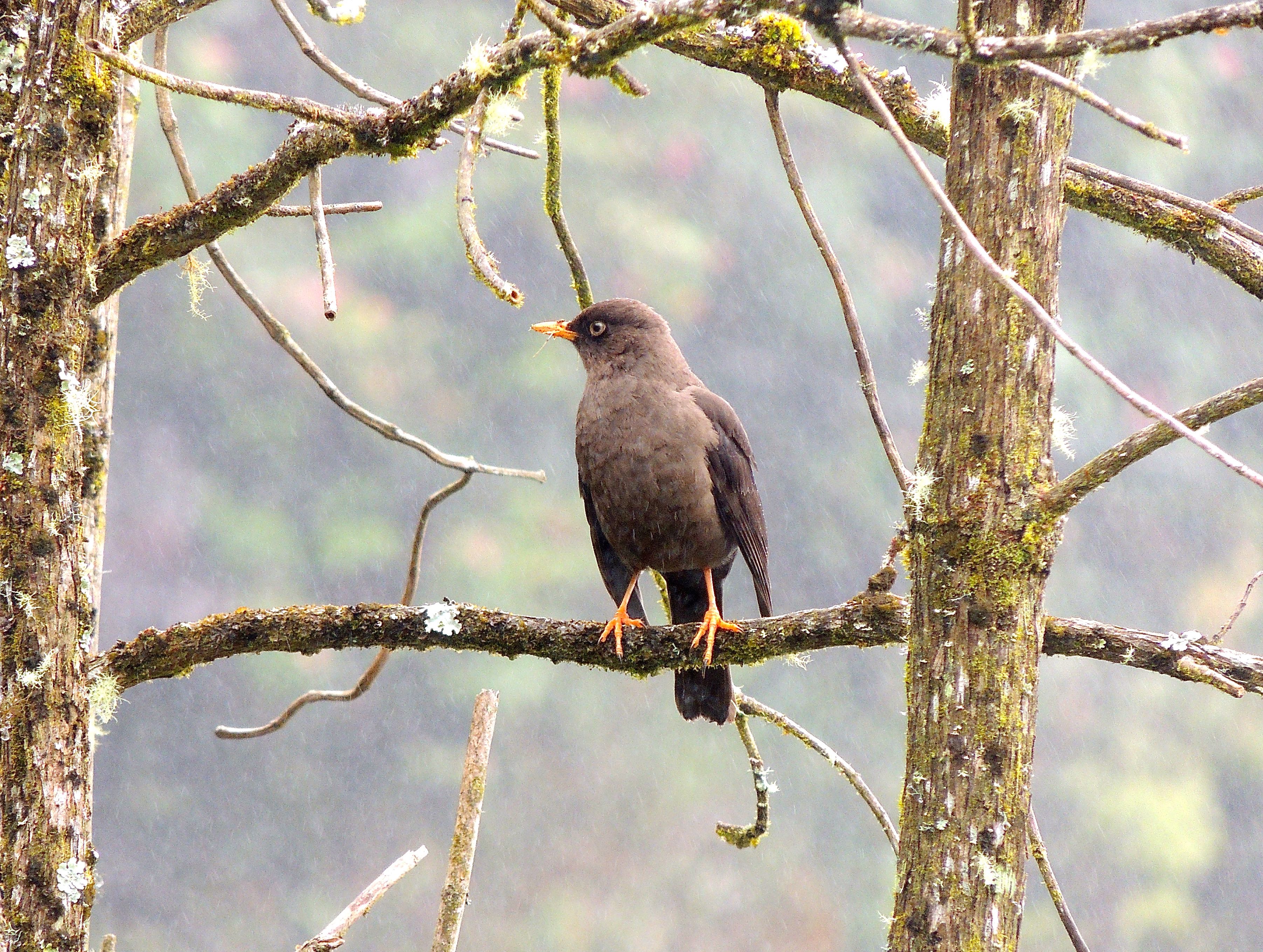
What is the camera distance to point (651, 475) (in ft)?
13.7

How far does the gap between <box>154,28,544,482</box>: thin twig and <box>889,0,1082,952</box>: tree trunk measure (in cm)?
140

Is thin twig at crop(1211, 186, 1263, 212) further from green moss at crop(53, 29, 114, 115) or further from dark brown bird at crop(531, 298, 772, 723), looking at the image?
green moss at crop(53, 29, 114, 115)

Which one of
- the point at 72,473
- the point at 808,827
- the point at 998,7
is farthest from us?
the point at 808,827

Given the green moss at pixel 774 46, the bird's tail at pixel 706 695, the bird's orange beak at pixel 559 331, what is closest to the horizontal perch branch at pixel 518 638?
the bird's tail at pixel 706 695

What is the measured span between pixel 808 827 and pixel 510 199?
8351 mm

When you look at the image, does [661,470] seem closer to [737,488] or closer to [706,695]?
[737,488]

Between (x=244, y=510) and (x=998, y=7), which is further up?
(x=244, y=510)

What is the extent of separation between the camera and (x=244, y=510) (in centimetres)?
1386

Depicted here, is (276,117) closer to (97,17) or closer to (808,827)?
(808,827)

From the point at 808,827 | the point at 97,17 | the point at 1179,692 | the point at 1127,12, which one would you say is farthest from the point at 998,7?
the point at 1127,12

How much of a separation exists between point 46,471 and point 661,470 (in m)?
2.28

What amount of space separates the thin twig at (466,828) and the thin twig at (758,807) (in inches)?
37.0

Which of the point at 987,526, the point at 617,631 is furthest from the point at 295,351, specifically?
the point at 987,526

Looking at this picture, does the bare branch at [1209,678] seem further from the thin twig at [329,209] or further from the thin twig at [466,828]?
the thin twig at [329,209]
